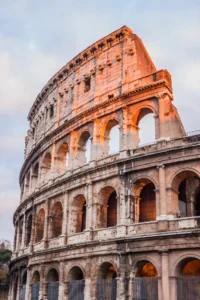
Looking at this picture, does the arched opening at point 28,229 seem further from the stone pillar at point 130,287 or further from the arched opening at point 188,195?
the arched opening at point 188,195

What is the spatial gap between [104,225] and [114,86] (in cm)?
754

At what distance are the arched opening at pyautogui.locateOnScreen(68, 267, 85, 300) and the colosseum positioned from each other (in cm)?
5

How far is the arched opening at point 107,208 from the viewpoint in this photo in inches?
777

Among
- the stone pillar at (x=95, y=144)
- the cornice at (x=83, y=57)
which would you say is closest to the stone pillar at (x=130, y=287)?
the stone pillar at (x=95, y=144)

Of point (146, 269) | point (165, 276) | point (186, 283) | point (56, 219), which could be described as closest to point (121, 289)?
point (146, 269)

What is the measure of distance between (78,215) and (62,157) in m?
4.71

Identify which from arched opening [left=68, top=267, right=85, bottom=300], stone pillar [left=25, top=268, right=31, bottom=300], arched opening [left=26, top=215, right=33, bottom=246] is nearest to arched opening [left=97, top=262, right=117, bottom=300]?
arched opening [left=68, top=267, right=85, bottom=300]

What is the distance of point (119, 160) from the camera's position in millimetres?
19016

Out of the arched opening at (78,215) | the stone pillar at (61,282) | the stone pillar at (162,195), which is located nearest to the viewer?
the stone pillar at (162,195)

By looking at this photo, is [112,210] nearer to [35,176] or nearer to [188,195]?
[188,195]

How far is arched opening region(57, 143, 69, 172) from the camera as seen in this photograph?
24.5 meters

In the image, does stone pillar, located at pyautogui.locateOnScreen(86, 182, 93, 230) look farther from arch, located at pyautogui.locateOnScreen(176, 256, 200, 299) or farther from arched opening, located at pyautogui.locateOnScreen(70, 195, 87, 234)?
arch, located at pyautogui.locateOnScreen(176, 256, 200, 299)

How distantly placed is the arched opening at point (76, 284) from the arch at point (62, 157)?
6679mm

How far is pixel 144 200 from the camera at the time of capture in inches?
749
